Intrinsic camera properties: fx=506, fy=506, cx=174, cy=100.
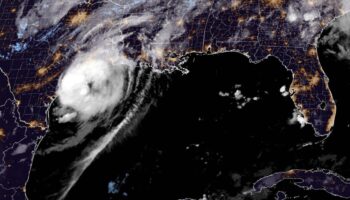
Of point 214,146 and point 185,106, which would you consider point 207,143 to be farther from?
point 185,106

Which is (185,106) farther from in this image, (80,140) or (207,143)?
(80,140)

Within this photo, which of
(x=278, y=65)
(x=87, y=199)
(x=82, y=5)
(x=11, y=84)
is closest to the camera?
(x=87, y=199)

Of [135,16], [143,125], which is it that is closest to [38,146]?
[143,125]

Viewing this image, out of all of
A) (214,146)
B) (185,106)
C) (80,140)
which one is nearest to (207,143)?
(214,146)

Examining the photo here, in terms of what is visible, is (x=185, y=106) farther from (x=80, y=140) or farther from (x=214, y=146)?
(x=80, y=140)

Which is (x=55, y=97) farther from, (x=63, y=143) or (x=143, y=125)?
(x=143, y=125)

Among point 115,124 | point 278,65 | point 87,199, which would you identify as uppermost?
point 278,65

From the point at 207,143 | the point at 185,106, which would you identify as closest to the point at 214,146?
the point at 207,143

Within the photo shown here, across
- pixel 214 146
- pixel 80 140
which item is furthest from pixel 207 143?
pixel 80 140
